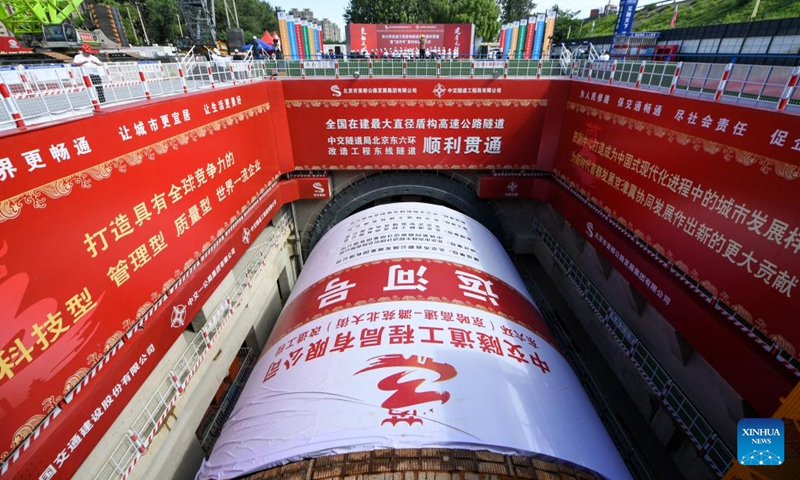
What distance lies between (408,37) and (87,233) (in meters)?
26.6

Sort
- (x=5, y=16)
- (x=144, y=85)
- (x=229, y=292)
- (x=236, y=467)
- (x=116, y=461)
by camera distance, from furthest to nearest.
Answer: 1. (x=5, y=16)
2. (x=229, y=292)
3. (x=144, y=85)
4. (x=116, y=461)
5. (x=236, y=467)

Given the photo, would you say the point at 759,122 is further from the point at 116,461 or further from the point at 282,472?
the point at 116,461

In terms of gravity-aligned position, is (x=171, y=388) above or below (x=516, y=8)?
below

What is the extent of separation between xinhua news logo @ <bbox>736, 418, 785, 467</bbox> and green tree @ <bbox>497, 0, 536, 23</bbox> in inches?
2990

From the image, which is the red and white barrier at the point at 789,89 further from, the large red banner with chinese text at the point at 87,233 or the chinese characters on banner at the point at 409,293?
the large red banner with chinese text at the point at 87,233

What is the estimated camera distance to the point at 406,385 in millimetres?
6254

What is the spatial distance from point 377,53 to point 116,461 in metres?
27.6

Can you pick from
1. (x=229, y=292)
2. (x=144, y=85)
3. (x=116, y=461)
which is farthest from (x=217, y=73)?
(x=116, y=461)

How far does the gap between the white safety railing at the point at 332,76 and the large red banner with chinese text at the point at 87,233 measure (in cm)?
50

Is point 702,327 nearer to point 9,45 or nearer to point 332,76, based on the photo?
point 332,76

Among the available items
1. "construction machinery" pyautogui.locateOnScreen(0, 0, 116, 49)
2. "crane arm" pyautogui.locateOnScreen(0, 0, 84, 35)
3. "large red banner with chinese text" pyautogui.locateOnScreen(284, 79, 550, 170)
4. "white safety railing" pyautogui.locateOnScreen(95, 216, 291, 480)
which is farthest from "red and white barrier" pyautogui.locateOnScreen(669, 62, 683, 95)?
"crane arm" pyautogui.locateOnScreen(0, 0, 84, 35)

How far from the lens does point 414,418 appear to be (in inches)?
225

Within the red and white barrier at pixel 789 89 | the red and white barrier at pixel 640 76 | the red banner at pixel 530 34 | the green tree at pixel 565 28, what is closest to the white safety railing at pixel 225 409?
the red and white barrier at pixel 789 89

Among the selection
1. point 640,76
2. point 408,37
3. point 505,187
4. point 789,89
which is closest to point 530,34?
point 408,37
